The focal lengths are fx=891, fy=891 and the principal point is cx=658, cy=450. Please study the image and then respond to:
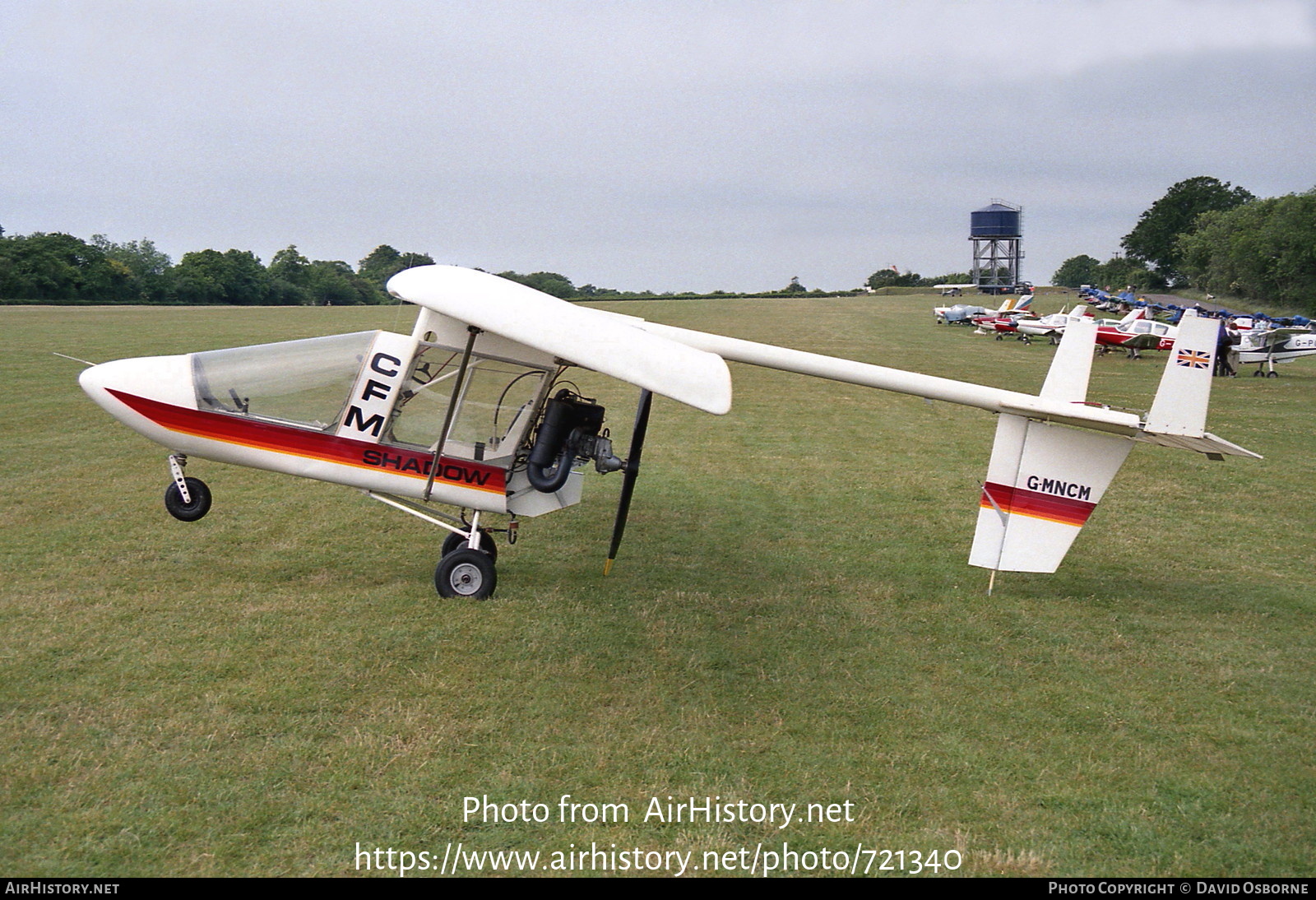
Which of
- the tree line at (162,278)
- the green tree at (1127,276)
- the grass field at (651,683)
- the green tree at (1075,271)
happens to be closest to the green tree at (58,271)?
the tree line at (162,278)

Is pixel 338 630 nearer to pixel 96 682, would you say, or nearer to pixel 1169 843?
pixel 96 682

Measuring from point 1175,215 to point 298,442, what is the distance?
132 metres

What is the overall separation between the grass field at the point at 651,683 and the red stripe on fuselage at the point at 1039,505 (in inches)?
32.4

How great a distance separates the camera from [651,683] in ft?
20.0

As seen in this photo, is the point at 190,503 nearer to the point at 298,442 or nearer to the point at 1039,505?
the point at 298,442

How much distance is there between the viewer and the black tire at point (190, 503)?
739cm

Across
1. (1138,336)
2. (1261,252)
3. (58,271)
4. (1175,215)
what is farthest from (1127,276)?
(58,271)

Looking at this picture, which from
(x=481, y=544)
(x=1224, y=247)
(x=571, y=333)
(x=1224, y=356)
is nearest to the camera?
(x=571, y=333)

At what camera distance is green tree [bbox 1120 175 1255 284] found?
113 meters

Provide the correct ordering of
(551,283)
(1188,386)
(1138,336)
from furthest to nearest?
(1138,336), (551,283), (1188,386)

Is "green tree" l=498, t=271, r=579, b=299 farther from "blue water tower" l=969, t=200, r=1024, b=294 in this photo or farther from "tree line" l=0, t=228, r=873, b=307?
"blue water tower" l=969, t=200, r=1024, b=294

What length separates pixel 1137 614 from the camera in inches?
313

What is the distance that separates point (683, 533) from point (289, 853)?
6.59 metres

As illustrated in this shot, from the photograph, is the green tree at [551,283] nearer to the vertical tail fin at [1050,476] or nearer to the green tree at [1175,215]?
the vertical tail fin at [1050,476]
